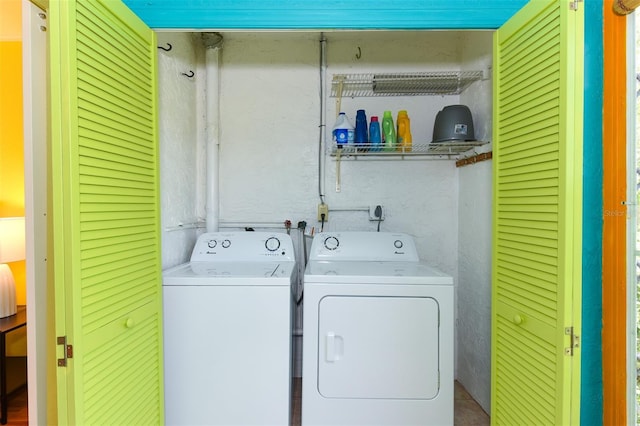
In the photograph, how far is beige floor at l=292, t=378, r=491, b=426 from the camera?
207 cm

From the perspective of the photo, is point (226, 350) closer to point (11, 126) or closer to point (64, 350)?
point (64, 350)

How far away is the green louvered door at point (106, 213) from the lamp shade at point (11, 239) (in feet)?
4.12

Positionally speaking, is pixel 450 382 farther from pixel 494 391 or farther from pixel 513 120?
pixel 513 120

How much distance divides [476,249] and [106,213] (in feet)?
7.09

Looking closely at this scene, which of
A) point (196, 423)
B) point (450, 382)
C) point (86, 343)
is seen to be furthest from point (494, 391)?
point (86, 343)

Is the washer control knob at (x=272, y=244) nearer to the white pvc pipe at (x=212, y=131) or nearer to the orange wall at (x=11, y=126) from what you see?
the white pvc pipe at (x=212, y=131)

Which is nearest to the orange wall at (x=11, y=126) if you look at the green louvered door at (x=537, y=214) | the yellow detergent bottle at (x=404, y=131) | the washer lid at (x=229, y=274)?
the washer lid at (x=229, y=274)

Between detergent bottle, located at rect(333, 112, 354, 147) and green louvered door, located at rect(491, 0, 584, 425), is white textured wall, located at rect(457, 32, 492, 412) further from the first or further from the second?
detergent bottle, located at rect(333, 112, 354, 147)

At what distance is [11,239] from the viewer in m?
2.12

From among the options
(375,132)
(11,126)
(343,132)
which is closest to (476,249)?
(375,132)

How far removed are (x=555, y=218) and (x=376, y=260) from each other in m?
1.22

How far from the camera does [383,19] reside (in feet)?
4.90

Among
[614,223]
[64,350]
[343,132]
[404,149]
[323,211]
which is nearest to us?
[64,350]

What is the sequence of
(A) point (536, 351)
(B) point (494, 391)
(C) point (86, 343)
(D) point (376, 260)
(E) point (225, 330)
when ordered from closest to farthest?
1. (C) point (86, 343)
2. (A) point (536, 351)
3. (B) point (494, 391)
4. (E) point (225, 330)
5. (D) point (376, 260)
